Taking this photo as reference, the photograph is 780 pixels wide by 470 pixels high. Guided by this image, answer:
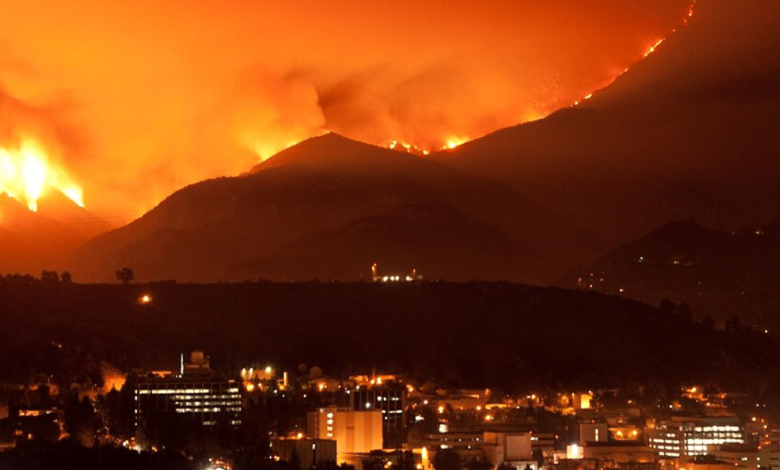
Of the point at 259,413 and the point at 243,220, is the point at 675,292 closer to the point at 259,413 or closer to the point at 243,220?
the point at 243,220

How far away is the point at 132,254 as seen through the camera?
10138 cm

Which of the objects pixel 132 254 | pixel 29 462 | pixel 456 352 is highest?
pixel 132 254

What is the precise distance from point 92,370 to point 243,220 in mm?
34472

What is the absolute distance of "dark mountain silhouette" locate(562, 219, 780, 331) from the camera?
10912 cm

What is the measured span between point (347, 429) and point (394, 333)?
21.3 m

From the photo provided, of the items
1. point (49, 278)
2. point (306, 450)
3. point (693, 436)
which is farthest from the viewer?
point (49, 278)

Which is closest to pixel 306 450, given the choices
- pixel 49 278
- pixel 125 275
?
pixel 49 278

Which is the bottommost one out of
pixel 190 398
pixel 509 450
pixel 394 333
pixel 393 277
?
pixel 509 450

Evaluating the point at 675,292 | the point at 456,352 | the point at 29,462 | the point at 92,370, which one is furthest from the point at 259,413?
the point at 675,292

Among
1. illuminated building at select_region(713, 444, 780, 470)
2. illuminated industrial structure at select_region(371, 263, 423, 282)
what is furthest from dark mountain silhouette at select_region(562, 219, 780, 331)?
illuminated building at select_region(713, 444, 780, 470)

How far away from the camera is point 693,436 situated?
68250mm

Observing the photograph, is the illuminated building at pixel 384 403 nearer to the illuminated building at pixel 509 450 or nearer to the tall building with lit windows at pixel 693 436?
the illuminated building at pixel 509 450

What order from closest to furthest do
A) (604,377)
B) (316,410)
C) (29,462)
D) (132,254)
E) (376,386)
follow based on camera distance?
(29,462)
(316,410)
(376,386)
(604,377)
(132,254)

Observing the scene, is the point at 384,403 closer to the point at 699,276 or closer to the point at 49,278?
the point at 49,278
